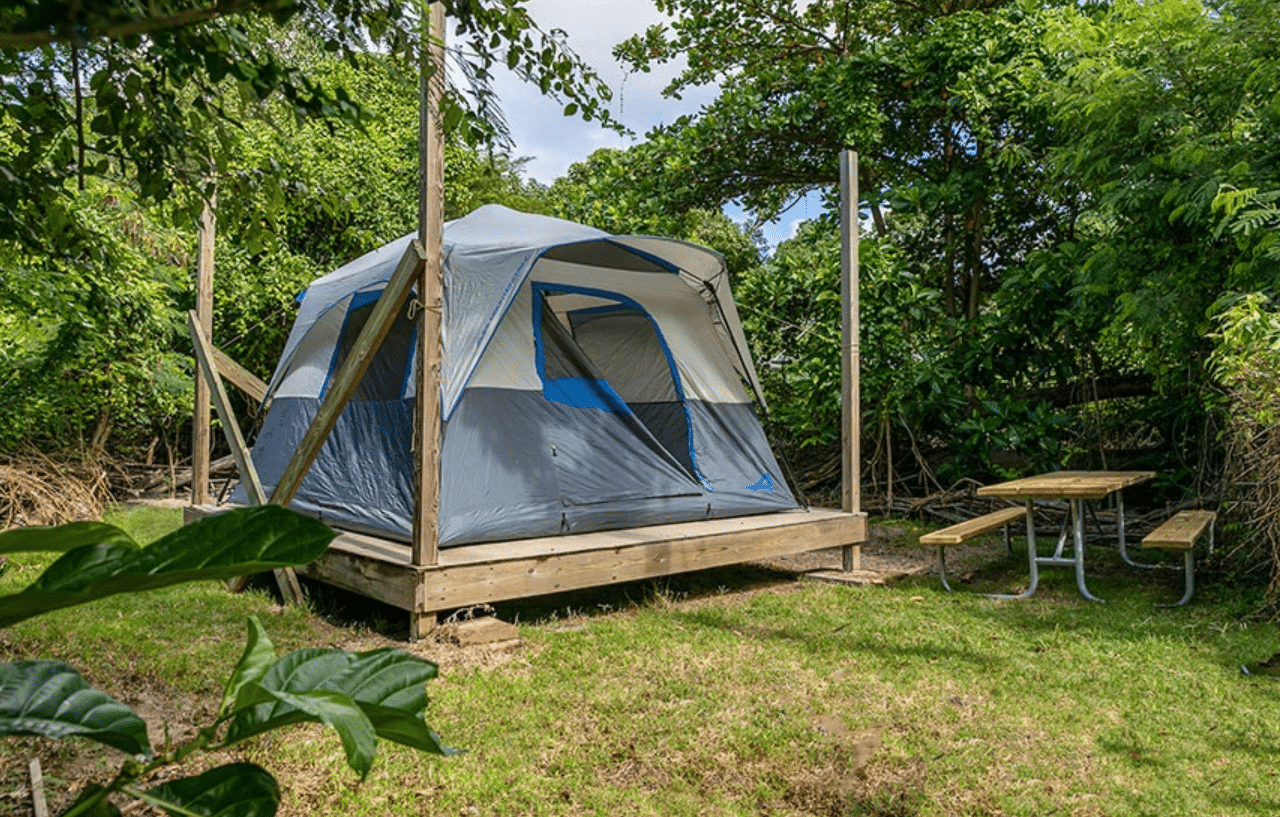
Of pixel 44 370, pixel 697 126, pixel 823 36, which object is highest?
pixel 823 36

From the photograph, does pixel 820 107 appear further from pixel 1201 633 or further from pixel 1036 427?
pixel 1201 633

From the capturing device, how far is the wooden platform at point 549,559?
3.54 metres

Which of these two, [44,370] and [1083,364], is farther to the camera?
[1083,364]

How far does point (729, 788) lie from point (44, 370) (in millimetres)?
5777

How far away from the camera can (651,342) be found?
5355mm

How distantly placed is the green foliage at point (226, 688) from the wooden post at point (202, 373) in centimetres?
459

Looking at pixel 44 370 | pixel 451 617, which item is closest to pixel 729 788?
pixel 451 617

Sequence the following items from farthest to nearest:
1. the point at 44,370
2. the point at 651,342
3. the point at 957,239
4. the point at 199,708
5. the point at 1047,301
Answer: the point at 957,239 → the point at 1047,301 → the point at 44,370 → the point at 651,342 → the point at 199,708

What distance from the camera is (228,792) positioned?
46 centimetres

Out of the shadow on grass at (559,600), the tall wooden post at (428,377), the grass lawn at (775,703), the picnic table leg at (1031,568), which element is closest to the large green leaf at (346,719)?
the grass lawn at (775,703)

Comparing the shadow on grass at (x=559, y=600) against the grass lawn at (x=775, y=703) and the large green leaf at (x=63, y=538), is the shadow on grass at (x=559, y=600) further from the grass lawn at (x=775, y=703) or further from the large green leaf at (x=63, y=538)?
the large green leaf at (x=63, y=538)

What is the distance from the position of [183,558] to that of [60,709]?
14 cm

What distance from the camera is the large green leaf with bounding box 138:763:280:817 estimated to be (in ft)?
1.46

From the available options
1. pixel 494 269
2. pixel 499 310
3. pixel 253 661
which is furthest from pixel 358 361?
pixel 253 661
